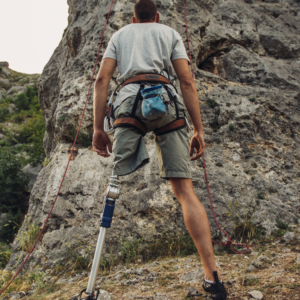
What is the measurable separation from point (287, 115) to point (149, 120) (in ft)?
13.3

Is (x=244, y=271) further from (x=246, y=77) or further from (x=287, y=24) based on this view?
(x=287, y=24)

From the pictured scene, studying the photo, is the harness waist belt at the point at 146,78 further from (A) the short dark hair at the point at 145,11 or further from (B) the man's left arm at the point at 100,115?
(A) the short dark hair at the point at 145,11

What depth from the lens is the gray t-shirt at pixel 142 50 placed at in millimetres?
2121

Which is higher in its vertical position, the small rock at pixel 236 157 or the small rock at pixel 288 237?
the small rock at pixel 236 157

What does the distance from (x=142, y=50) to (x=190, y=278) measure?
6.95 feet

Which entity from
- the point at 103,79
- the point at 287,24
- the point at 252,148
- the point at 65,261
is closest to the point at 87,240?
the point at 65,261

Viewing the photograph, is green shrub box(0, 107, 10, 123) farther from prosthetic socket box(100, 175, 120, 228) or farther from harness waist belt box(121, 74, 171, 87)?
prosthetic socket box(100, 175, 120, 228)

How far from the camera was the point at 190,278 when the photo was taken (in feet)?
7.68

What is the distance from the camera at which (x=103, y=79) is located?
2.16m

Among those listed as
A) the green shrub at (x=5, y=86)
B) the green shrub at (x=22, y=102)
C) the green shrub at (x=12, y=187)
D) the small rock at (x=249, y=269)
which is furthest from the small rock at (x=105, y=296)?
the green shrub at (x=5, y=86)

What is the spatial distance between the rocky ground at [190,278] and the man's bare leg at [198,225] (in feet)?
0.90

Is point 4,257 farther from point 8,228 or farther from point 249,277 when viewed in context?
point 249,277

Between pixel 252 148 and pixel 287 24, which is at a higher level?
pixel 287 24

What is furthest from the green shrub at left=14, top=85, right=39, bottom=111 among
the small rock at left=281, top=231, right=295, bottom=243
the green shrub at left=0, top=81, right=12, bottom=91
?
the small rock at left=281, top=231, right=295, bottom=243
